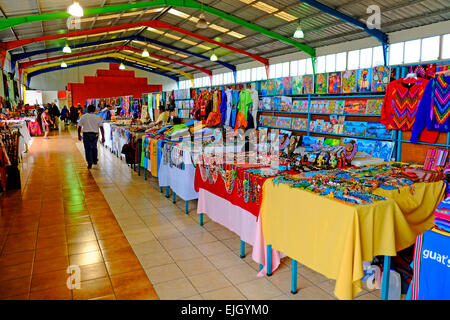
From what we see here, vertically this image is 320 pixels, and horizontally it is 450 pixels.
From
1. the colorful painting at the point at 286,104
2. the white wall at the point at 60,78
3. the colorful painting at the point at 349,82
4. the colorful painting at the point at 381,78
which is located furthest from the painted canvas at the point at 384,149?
the white wall at the point at 60,78

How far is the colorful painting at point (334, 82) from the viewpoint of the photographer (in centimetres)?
562

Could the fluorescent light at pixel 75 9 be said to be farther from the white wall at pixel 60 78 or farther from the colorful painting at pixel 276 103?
the white wall at pixel 60 78

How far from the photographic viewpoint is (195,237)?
12.6 feet

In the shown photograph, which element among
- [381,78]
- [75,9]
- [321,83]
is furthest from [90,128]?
[381,78]

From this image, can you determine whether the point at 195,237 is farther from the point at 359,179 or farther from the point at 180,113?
the point at 180,113

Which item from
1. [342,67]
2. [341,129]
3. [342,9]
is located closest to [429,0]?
[342,9]

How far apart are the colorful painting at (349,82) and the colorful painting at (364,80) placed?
0.26 feet

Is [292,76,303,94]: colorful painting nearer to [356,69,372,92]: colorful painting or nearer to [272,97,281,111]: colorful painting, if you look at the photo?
[272,97,281,111]: colorful painting

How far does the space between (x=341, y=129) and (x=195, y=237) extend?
323cm

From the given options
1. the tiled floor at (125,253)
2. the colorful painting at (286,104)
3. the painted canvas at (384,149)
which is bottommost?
the tiled floor at (125,253)

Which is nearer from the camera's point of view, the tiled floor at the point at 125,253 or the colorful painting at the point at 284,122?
the tiled floor at the point at 125,253

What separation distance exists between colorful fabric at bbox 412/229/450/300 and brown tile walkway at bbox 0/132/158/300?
6.24ft

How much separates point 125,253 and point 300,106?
170 inches

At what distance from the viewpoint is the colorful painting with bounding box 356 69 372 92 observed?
16.6 feet
